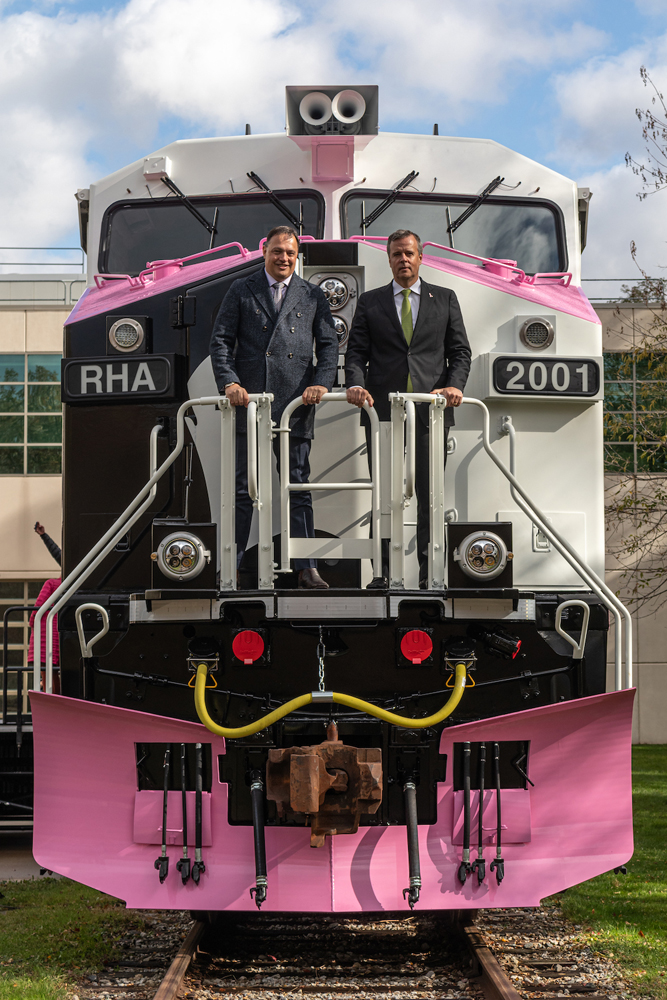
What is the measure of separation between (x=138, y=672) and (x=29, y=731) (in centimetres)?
413

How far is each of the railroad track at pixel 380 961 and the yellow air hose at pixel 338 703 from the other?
1.18m

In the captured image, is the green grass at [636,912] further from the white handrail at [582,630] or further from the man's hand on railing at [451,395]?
the man's hand on railing at [451,395]

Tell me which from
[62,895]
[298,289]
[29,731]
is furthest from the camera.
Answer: [29,731]

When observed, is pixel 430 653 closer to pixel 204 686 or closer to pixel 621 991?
pixel 204 686

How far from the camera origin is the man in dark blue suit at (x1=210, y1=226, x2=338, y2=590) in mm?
5121

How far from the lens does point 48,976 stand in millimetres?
4988

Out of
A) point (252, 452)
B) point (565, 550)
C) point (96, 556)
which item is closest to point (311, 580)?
point (252, 452)

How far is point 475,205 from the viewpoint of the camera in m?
6.63

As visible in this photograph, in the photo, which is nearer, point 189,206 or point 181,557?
point 181,557

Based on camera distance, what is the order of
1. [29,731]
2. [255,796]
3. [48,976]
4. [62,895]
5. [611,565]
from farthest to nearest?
1. [611,565]
2. [29,731]
3. [62,895]
4. [48,976]
5. [255,796]

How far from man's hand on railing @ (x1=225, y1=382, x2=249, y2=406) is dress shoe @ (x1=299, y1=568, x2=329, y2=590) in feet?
2.78

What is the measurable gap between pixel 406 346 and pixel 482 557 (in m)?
1.30

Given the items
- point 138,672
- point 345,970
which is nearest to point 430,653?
point 138,672

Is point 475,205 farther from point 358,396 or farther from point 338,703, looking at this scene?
point 338,703
